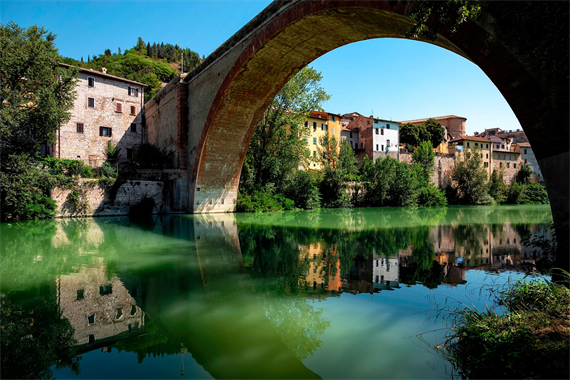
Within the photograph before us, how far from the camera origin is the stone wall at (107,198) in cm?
1686

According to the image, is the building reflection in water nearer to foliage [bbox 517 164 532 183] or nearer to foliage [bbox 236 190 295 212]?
foliage [bbox 236 190 295 212]

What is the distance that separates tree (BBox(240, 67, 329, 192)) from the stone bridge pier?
3.77m

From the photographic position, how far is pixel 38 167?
16672 mm

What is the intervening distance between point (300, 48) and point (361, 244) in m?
8.83

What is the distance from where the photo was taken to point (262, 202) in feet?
74.0

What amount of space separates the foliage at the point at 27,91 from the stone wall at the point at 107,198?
2.63 meters

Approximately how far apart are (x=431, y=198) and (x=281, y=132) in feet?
62.3

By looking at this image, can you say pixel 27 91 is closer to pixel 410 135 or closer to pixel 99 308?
pixel 99 308

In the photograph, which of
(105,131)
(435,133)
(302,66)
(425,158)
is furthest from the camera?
(435,133)

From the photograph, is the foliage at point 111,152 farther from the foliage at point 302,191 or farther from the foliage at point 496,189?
the foliage at point 496,189

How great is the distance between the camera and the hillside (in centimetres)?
5662

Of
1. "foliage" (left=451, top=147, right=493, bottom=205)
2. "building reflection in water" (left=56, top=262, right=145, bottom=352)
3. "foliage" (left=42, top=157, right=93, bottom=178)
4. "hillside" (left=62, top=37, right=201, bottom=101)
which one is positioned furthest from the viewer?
"hillside" (left=62, top=37, right=201, bottom=101)

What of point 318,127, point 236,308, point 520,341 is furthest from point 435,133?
point 520,341

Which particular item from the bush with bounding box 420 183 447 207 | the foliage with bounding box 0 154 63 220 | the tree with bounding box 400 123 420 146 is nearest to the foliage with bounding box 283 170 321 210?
the bush with bounding box 420 183 447 207
